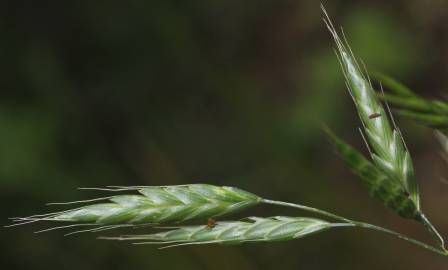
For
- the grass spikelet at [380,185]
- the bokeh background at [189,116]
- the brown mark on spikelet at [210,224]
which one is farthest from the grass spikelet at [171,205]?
the bokeh background at [189,116]

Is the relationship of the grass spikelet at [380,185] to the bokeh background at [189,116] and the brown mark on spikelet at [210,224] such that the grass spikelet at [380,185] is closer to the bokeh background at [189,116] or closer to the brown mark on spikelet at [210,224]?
the brown mark on spikelet at [210,224]

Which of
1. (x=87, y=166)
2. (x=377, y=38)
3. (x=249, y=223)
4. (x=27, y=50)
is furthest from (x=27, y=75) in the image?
(x=249, y=223)

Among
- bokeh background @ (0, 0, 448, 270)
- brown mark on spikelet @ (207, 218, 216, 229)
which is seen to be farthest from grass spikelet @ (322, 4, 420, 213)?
bokeh background @ (0, 0, 448, 270)

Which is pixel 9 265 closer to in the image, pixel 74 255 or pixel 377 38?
pixel 74 255

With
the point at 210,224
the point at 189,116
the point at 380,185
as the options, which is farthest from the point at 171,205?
the point at 189,116

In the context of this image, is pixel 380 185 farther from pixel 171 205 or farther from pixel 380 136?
pixel 171 205
